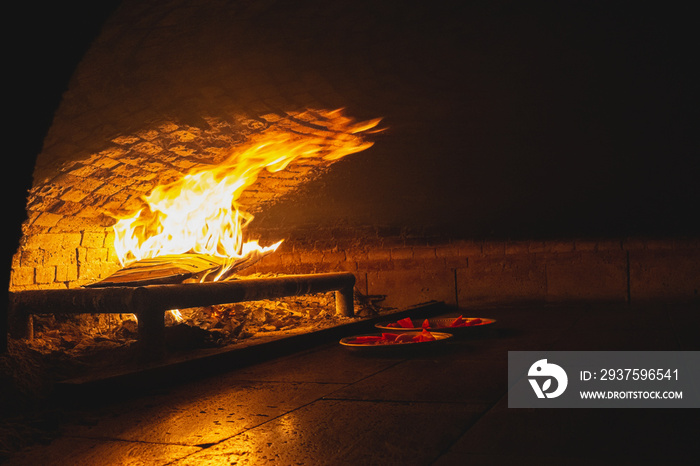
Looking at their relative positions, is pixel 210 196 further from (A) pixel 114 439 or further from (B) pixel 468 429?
(B) pixel 468 429

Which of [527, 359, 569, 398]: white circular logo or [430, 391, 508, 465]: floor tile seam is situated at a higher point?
[527, 359, 569, 398]: white circular logo

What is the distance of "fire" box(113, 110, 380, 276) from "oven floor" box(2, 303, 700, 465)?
2387 mm

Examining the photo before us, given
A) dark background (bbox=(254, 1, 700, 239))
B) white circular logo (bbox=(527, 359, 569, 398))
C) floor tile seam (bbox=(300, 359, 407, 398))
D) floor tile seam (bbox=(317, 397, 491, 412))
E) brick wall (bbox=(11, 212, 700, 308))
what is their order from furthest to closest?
brick wall (bbox=(11, 212, 700, 308))
dark background (bbox=(254, 1, 700, 239))
floor tile seam (bbox=(300, 359, 407, 398))
white circular logo (bbox=(527, 359, 569, 398))
floor tile seam (bbox=(317, 397, 491, 412))

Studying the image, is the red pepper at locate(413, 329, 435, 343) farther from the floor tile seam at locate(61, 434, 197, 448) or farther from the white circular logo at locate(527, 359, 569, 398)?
the floor tile seam at locate(61, 434, 197, 448)

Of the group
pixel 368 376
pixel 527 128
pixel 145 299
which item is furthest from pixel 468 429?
pixel 527 128

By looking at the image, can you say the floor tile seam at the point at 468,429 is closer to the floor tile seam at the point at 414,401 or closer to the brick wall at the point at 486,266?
the floor tile seam at the point at 414,401

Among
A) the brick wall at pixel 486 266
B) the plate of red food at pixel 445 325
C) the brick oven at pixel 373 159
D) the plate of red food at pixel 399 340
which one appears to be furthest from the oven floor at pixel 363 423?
the brick wall at pixel 486 266

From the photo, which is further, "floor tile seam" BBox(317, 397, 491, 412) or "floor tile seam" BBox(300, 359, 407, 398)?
"floor tile seam" BBox(300, 359, 407, 398)

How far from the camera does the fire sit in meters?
5.94

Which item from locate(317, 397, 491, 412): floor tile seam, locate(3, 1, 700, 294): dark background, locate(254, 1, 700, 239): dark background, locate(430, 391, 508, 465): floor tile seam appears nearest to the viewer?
locate(430, 391, 508, 465): floor tile seam

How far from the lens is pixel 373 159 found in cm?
695

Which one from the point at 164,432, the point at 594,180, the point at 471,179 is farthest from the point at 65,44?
the point at 594,180

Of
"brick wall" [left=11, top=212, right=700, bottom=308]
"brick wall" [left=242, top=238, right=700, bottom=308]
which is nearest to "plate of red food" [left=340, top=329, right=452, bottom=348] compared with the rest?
"brick wall" [left=11, top=212, right=700, bottom=308]

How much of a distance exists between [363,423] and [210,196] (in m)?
4.14
